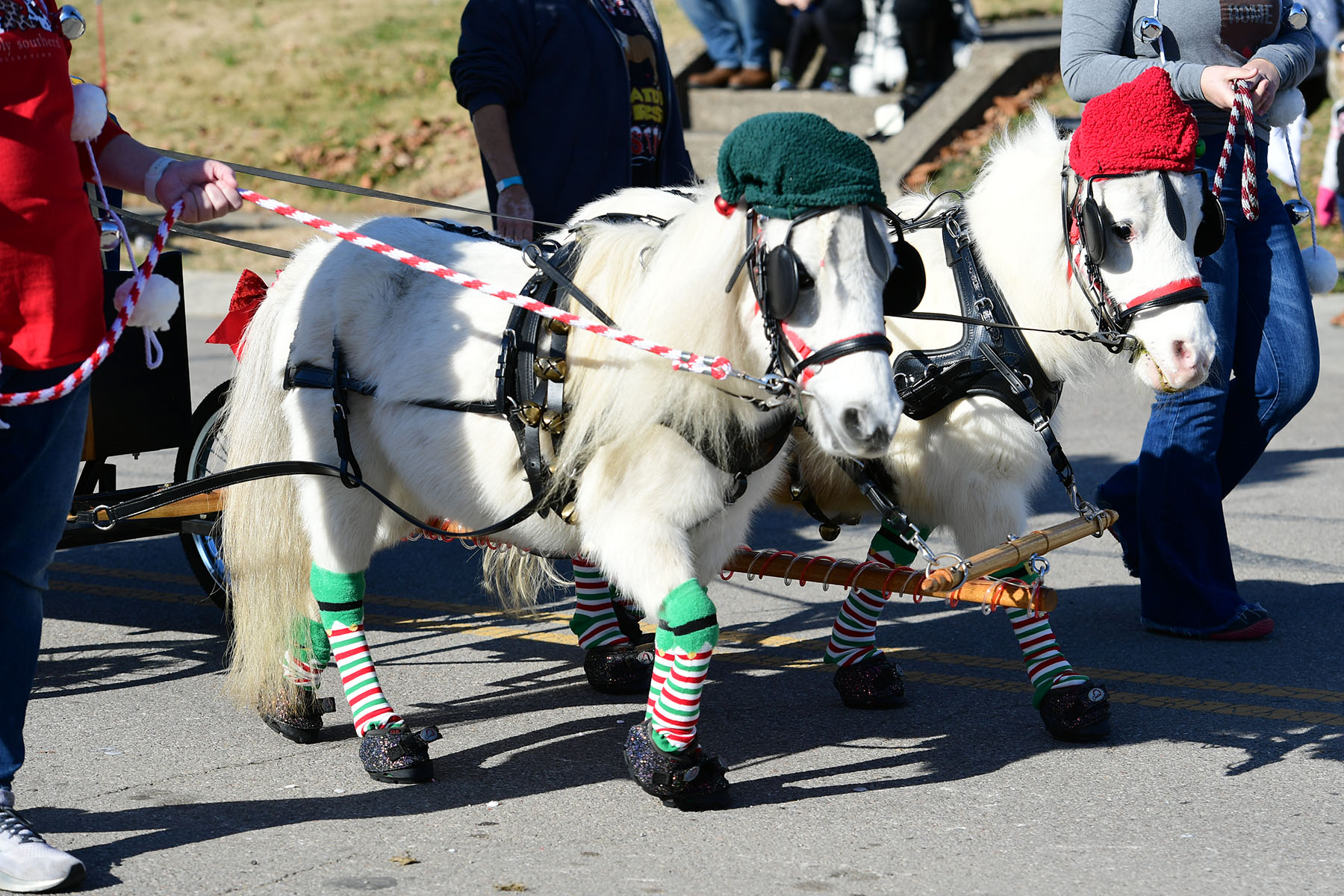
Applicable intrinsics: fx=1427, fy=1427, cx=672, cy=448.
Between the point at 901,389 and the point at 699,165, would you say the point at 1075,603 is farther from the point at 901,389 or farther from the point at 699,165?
the point at 699,165

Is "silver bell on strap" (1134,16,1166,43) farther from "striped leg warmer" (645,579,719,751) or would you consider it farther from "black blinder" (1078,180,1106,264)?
"striped leg warmer" (645,579,719,751)

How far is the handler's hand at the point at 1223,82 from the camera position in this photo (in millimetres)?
4332

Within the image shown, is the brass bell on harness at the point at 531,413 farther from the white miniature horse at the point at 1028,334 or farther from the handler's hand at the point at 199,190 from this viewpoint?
the handler's hand at the point at 199,190

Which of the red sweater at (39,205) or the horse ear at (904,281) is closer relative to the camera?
the red sweater at (39,205)

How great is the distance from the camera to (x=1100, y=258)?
12.1ft

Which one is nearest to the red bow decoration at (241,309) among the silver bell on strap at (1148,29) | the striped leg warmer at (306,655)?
the striped leg warmer at (306,655)

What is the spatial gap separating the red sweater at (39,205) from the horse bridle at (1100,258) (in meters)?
2.41

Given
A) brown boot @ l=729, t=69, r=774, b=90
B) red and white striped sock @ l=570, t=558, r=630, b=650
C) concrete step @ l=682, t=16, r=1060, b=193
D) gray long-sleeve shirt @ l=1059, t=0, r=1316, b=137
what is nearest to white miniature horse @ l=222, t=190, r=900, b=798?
red and white striped sock @ l=570, t=558, r=630, b=650

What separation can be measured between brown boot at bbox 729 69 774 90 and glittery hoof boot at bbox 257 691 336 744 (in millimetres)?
11196

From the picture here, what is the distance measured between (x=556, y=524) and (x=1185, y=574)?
2457mm

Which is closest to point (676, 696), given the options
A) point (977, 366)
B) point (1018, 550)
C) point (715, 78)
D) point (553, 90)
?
point (1018, 550)

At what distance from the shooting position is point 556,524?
3.77 meters

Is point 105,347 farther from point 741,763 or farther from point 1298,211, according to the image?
point 1298,211

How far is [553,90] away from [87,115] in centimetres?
227
